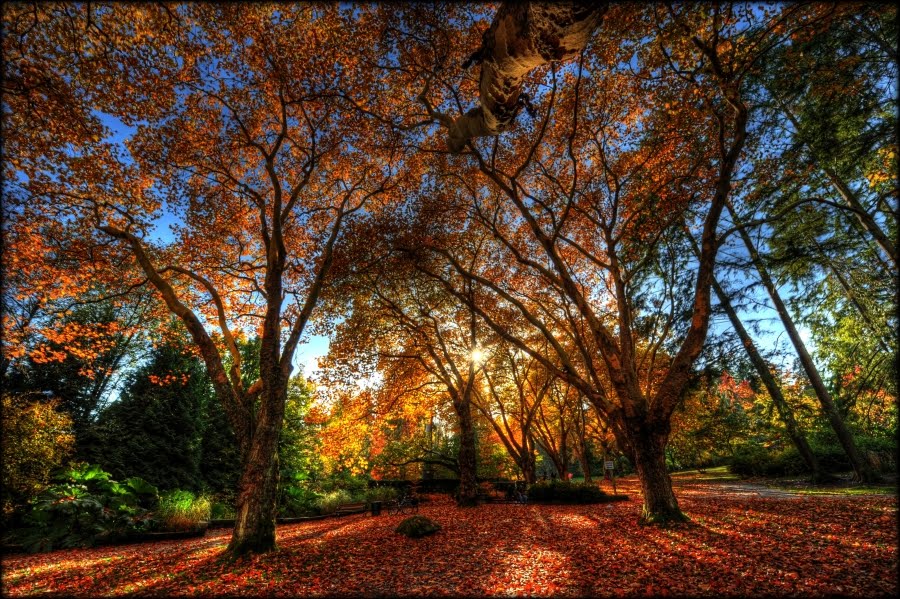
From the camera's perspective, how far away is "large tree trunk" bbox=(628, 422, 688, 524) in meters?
7.14

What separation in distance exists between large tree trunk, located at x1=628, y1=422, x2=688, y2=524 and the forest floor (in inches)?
15.9

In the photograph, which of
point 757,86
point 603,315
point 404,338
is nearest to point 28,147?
point 404,338

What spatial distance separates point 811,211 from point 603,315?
783cm

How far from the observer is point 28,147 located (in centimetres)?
724

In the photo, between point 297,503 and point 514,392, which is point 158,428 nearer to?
point 297,503

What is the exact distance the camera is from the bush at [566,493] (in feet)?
43.2

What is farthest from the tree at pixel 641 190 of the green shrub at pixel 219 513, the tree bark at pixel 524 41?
the green shrub at pixel 219 513

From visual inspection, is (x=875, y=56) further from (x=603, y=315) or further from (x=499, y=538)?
(x=499, y=538)

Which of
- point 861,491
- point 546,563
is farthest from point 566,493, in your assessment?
point 546,563

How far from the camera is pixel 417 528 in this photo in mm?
7938

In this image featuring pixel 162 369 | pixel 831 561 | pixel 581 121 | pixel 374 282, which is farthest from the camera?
pixel 162 369

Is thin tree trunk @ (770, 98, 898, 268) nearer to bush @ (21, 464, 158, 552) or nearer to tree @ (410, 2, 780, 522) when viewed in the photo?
tree @ (410, 2, 780, 522)

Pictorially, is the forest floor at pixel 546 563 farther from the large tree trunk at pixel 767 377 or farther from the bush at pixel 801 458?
the bush at pixel 801 458

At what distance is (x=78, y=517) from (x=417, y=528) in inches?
374
